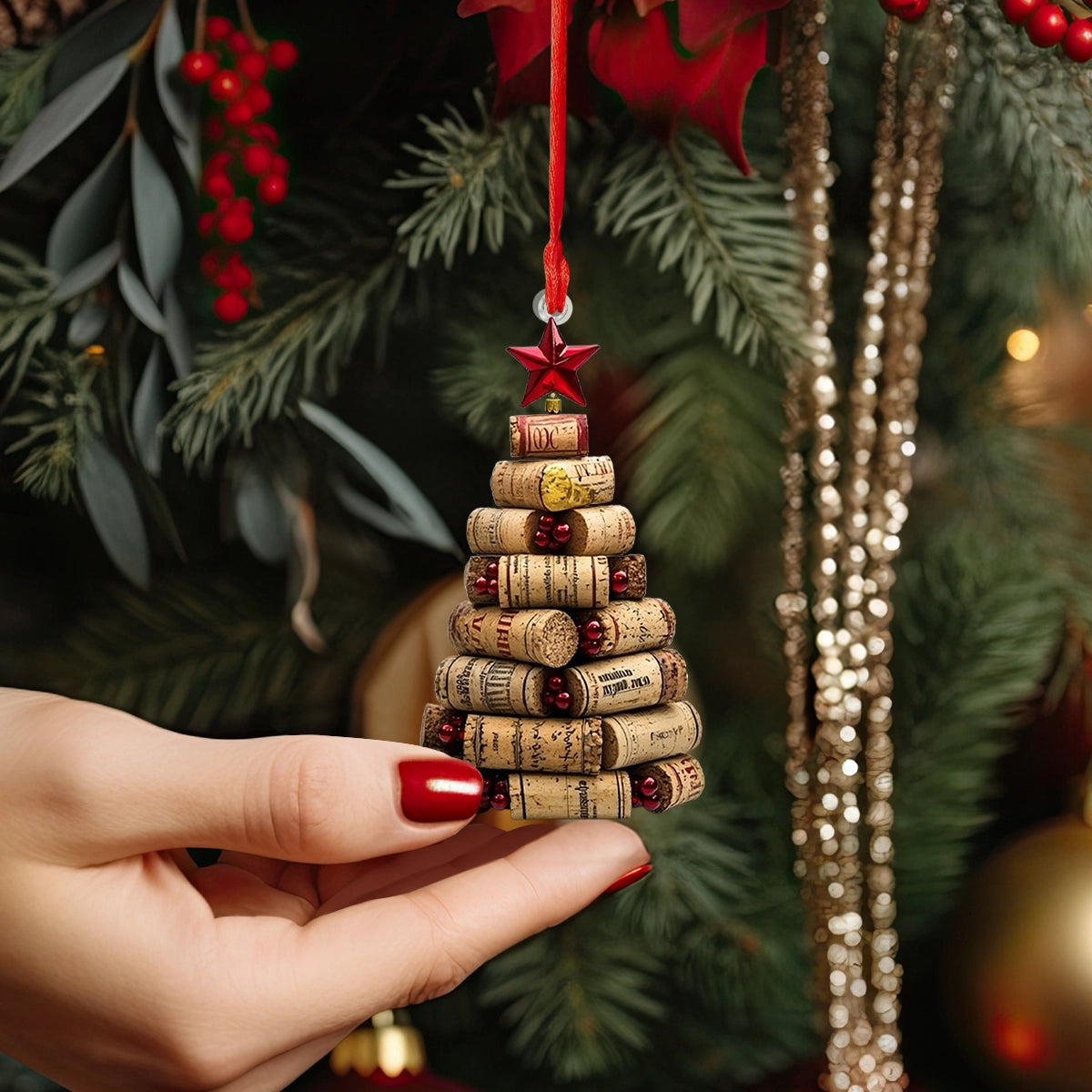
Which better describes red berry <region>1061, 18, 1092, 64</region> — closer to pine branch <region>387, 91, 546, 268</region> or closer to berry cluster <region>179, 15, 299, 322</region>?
pine branch <region>387, 91, 546, 268</region>

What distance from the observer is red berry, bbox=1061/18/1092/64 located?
77 centimetres

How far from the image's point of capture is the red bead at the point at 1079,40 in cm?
77

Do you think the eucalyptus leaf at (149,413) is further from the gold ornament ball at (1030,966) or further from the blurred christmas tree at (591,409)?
the gold ornament ball at (1030,966)

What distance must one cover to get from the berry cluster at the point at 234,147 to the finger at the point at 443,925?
0.47m

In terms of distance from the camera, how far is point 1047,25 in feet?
2.49

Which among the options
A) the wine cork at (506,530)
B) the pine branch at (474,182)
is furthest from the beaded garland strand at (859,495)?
the wine cork at (506,530)

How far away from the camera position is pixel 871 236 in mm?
828

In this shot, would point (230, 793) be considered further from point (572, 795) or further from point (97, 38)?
point (97, 38)

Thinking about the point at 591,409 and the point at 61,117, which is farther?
the point at 591,409

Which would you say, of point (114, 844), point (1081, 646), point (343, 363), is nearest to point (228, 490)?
point (343, 363)

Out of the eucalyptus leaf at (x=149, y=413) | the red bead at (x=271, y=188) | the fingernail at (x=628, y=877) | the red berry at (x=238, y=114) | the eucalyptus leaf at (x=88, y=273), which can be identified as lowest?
the fingernail at (x=628, y=877)

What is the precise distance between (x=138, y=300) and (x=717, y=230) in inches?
17.1

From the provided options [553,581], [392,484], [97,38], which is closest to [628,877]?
[553,581]

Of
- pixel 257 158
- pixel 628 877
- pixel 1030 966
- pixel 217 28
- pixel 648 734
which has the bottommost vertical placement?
pixel 1030 966
